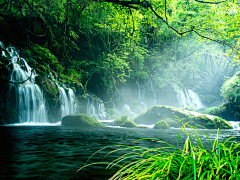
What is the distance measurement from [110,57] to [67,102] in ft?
42.6

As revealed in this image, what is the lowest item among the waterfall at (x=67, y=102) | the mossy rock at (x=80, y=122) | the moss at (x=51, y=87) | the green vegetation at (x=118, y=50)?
the mossy rock at (x=80, y=122)

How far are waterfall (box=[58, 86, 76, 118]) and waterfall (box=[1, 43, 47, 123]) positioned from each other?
2.00m

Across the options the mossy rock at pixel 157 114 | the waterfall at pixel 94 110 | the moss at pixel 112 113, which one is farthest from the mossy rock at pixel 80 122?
Result: the moss at pixel 112 113

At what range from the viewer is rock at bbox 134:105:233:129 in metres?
15.9

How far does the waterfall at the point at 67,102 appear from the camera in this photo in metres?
16.9

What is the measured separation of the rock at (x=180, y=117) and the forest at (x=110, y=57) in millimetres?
109

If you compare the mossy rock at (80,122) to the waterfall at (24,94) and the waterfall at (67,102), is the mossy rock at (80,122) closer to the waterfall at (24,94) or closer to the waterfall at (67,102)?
the waterfall at (24,94)

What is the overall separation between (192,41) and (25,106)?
24.2m

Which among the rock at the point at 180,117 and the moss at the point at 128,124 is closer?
the moss at the point at 128,124

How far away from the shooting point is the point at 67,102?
57.4 feet

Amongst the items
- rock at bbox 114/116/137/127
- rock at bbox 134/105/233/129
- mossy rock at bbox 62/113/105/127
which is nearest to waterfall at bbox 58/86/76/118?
mossy rock at bbox 62/113/105/127

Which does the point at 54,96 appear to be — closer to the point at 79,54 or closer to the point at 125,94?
the point at 79,54

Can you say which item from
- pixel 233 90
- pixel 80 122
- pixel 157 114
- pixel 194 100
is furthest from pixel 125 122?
pixel 194 100

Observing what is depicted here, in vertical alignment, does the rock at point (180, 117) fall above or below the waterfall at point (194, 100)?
below
